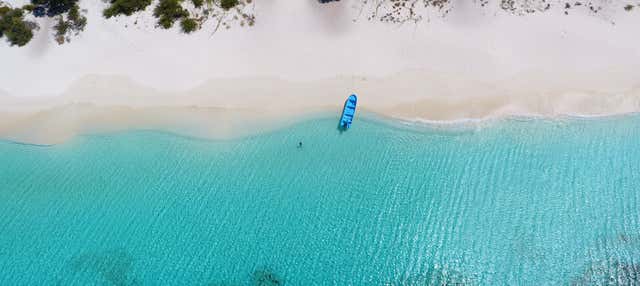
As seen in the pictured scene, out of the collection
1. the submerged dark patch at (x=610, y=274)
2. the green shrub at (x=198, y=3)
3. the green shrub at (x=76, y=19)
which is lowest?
the submerged dark patch at (x=610, y=274)

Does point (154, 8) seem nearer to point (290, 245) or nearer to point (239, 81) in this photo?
point (239, 81)

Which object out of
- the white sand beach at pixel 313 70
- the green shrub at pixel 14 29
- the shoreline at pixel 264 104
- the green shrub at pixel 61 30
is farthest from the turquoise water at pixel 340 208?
the green shrub at pixel 14 29

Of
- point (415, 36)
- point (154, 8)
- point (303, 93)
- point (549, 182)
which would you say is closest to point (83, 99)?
point (154, 8)

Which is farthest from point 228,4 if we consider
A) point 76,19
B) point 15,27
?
point 15,27

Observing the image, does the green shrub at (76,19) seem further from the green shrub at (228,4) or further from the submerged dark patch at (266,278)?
the submerged dark patch at (266,278)

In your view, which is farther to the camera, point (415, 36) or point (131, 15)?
point (131, 15)
